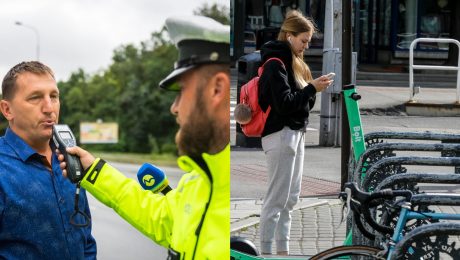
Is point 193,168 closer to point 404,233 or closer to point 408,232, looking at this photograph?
point 408,232

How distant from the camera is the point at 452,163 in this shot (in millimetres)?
2832

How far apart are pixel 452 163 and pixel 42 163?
1711 millimetres

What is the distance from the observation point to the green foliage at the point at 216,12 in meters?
1.35

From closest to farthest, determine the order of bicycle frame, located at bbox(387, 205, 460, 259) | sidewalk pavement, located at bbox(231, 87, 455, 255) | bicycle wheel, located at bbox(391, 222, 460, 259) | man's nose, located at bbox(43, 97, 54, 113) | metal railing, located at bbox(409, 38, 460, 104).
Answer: man's nose, located at bbox(43, 97, 54, 113) < bicycle wheel, located at bbox(391, 222, 460, 259) < bicycle frame, located at bbox(387, 205, 460, 259) < sidewalk pavement, located at bbox(231, 87, 455, 255) < metal railing, located at bbox(409, 38, 460, 104)

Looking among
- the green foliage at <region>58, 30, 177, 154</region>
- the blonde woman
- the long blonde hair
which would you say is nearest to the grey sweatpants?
the blonde woman

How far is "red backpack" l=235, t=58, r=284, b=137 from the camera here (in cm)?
273

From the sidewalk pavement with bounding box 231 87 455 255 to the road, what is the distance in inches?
34.7

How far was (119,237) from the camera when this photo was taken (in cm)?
152

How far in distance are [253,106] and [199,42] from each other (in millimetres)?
1512

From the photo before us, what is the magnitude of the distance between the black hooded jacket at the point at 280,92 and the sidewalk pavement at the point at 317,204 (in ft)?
0.38

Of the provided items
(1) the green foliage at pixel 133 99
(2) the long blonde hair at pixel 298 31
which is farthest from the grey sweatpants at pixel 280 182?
(1) the green foliage at pixel 133 99

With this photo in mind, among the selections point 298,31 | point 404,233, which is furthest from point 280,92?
point 404,233

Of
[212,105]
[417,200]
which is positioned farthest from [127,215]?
[417,200]

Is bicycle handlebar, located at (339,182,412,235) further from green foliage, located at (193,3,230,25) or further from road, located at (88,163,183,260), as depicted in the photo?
green foliage, located at (193,3,230,25)
